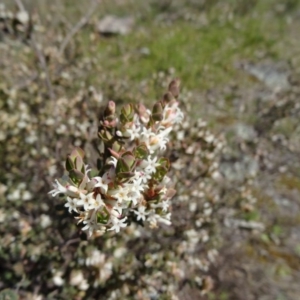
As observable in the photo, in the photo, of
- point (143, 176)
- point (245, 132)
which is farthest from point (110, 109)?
point (245, 132)

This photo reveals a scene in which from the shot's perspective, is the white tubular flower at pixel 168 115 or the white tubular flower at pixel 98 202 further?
the white tubular flower at pixel 168 115

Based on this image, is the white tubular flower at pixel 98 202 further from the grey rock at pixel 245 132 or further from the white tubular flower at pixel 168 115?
the grey rock at pixel 245 132

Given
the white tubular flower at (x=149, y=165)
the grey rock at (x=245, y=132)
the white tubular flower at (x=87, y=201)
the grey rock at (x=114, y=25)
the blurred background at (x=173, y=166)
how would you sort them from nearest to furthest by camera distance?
the white tubular flower at (x=87, y=201), the white tubular flower at (x=149, y=165), the blurred background at (x=173, y=166), the grey rock at (x=245, y=132), the grey rock at (x=114, y=25)

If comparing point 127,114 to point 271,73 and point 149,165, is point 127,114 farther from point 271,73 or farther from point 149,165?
point 271,73

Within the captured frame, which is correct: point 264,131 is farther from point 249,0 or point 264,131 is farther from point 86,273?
point 249,0

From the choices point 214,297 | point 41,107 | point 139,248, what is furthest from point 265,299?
point 41,107

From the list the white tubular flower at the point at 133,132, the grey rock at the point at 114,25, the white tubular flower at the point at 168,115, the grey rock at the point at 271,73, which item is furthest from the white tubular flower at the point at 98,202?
the grey rock at the point at 114,25

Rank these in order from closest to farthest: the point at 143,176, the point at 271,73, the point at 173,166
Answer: the point at 143,176, the point at 173,166, the point at 271,73
